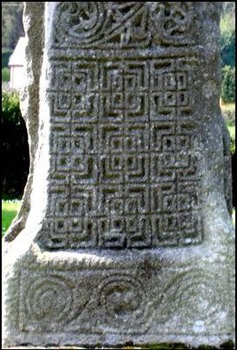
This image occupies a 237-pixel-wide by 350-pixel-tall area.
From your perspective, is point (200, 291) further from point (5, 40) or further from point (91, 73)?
point (5, 40)

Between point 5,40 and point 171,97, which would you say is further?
point 5,40

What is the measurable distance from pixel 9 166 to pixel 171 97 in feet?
28.9

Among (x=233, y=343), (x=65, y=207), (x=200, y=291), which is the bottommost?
(x=233, y=343)

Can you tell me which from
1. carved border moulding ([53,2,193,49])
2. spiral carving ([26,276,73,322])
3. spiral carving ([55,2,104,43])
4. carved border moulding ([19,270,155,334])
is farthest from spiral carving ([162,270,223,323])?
spiral carving ([55,2,104,43])

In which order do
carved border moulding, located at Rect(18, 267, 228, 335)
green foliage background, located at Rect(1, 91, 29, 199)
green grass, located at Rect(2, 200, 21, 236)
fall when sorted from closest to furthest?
carved border moulding, located at Rect(18, 267, 228, 335) < green grass, located at Rect(2, 200, 21, 236) < green foliage background, located at Rect(1, 91, 29, 199)

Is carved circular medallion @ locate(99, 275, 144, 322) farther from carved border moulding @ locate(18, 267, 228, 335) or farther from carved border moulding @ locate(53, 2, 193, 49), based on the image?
carved border moulding @ locate(53, 2, 193, 49)

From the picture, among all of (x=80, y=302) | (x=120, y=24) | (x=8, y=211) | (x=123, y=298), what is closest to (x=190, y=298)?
(x=123, y=298)

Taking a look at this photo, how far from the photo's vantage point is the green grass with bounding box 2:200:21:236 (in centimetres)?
930

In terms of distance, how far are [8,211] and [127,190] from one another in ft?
21.6

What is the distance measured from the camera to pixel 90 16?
3.84m

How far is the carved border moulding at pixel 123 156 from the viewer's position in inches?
151

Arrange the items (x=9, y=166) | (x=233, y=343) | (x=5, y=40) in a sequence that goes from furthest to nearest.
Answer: (x=5, y=40), (x=9, y=166), (x=233, y=343)

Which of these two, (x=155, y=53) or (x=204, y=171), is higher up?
(x=155, y=53)

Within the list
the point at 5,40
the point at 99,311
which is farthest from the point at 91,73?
the point at 5,40
